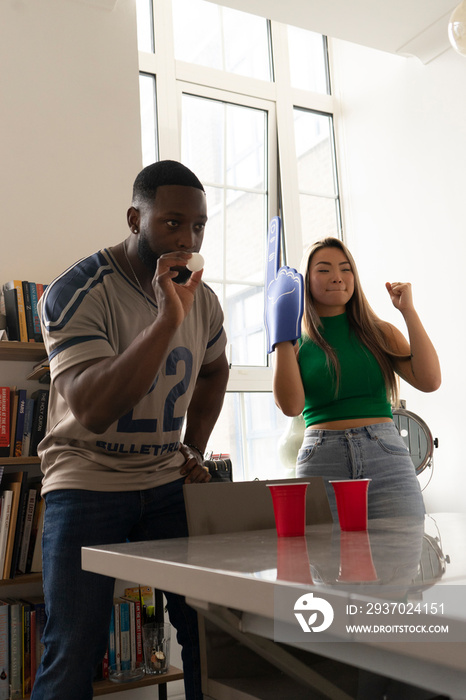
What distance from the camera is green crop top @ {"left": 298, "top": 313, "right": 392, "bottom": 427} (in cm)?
182

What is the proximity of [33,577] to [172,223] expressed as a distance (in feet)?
4.34

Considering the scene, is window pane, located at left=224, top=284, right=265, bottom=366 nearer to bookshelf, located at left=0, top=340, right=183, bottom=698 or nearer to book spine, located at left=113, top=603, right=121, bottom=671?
bookshelf, located at left=0, top=340, right=183, bottom=698

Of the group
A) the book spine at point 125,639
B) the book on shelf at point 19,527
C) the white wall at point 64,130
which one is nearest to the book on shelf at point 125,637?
the book spine at point 125,639

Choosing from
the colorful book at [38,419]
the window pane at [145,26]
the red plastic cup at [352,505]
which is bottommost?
the red plastic cup at [352,505]

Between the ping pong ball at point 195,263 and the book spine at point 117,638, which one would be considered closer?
the ping pong ball at point 195,263

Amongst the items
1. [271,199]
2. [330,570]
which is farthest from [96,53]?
[330,570]

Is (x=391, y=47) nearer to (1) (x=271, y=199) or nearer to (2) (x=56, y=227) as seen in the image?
(1) (x=271, y=199)

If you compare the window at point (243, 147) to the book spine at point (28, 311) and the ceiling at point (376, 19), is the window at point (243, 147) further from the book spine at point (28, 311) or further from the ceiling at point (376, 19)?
the book spine at point (28, 311)

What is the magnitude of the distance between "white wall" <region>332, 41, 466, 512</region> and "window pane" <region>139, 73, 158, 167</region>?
1.36 meters

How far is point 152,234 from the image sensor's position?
156 centimetres

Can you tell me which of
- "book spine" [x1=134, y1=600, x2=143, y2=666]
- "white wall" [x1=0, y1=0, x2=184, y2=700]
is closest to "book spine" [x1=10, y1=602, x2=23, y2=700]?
"book spine" [x1=134, y1=600, x2=143, y2=666]

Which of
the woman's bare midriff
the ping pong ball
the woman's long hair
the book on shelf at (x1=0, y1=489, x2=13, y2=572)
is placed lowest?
the book on shelf at (x1=0, y1=489, x2=13, y2=572)

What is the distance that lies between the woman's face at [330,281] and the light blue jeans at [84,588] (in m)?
0.82

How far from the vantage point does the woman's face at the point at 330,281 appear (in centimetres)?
199
